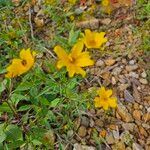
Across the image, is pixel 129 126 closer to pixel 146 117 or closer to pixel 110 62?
pixel 146 117

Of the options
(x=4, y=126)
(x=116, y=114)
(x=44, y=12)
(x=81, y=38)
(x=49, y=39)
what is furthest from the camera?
(x=44, y=12)

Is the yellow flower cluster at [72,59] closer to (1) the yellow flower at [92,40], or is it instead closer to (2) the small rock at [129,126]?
(1) the yellow flower at [92,40]

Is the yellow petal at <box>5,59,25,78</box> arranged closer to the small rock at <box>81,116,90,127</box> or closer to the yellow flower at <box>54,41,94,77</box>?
the yellow flower at <box>54,41,94,77</box>

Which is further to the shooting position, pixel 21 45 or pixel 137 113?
pixel 21 45

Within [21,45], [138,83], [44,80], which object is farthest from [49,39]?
[44,80]

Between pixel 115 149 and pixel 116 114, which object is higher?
pixel 116 114

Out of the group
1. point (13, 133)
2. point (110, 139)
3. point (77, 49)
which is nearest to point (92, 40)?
point (77, 49)

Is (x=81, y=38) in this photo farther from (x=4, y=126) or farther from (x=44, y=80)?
(x=4, y=126)

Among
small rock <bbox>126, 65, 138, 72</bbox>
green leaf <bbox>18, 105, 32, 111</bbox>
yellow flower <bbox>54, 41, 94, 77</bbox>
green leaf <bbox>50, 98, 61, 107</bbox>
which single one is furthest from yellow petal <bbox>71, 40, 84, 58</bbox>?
small rock <bbox>126, 65, 138, 72</bbox>

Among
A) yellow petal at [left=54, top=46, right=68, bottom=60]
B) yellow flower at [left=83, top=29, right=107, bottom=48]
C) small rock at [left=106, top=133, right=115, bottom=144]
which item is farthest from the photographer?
small rock at [left=106, top=133, right=115, bottom=144]
